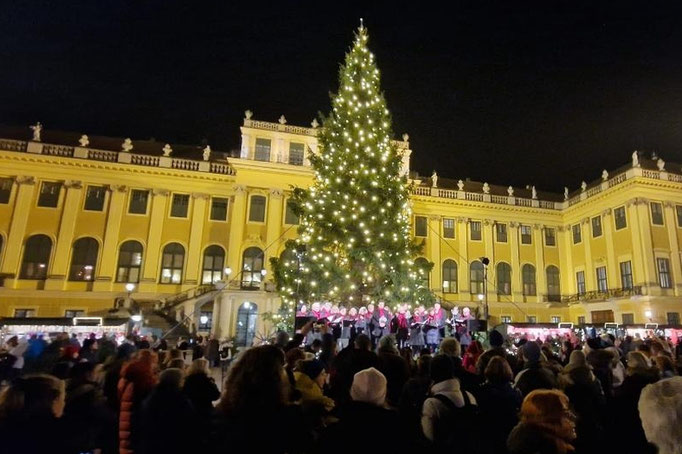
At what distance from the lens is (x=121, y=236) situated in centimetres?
3009

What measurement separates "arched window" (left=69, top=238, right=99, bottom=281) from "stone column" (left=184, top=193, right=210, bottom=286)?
6.08 metres

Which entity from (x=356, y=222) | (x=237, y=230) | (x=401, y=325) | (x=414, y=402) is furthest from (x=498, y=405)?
(x=237, y=230)

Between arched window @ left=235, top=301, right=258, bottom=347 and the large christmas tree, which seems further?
arched window @ left=235, top=301, right=258, bottom=347

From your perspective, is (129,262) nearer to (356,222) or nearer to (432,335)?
(356,222)

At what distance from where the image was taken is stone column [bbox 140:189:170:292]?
97.1ft

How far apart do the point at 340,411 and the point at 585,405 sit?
8.22ft

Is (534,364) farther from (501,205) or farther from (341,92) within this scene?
(501,205)

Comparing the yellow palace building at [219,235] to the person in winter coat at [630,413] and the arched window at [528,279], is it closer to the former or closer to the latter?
the arched window at [528,279]

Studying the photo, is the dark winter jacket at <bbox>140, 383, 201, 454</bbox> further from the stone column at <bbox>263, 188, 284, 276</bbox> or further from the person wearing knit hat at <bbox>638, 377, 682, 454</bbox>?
the stone column at <bbox>263, 188, 284, 276</bbox>

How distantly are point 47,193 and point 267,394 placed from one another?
33355mm

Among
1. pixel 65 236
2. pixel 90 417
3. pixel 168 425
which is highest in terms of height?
pixel 65 236

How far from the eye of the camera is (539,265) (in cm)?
3788

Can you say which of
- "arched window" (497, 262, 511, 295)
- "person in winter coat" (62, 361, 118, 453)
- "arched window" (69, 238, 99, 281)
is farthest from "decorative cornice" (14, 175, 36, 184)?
"arched window" (497, 262, 511, 295)

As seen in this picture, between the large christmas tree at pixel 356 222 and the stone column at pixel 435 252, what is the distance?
54.0 ft
